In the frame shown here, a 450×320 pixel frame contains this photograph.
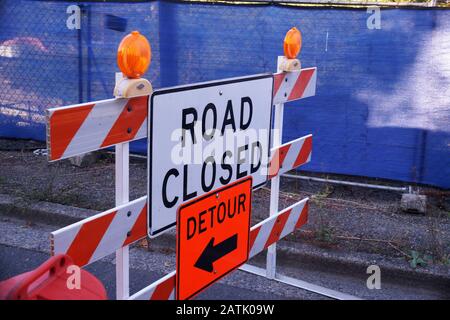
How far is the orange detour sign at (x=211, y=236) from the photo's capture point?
2.91 m

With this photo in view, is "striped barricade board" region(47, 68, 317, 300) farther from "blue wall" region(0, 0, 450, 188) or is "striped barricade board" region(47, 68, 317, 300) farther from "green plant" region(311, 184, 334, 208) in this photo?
"blue wall" region(0, 0, 450, 188)

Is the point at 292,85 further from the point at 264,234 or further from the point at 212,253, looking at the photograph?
the point at 212,253

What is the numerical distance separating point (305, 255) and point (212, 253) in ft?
6.58

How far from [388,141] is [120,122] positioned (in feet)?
13.7

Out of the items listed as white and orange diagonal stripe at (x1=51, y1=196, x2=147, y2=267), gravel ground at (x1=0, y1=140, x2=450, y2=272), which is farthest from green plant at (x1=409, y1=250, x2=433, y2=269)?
white and orange diagonal stripe at (x1=51, y1=196, x2=147, y2=267)

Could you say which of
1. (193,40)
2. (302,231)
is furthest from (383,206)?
(193,40)

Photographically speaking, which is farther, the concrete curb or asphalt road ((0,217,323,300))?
the concrete curb

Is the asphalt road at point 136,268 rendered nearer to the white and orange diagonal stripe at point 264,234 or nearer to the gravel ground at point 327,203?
the white and orange diagonal stripe at point 264,234

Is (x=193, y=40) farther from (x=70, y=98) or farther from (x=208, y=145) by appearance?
(x=208, y=145)

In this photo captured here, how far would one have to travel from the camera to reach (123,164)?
2826 mm

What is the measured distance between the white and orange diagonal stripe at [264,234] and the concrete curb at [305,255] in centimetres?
45

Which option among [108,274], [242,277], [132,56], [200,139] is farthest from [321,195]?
[132,56]

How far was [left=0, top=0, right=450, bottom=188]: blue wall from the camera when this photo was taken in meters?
6.18

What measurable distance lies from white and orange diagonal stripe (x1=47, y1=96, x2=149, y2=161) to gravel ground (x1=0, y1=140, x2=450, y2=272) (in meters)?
2.70
